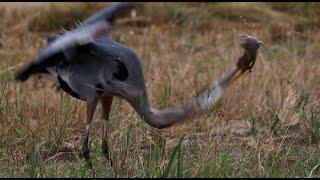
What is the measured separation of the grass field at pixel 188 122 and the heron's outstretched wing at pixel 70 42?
1.64 feet

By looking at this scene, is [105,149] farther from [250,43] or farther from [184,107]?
[250,43]

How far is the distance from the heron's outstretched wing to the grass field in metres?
0.50

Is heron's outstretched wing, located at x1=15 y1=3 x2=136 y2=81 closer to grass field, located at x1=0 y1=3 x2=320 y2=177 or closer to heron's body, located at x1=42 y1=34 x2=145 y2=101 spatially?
heron's body, located at x1=42 y1=34 x2=145 y2=101

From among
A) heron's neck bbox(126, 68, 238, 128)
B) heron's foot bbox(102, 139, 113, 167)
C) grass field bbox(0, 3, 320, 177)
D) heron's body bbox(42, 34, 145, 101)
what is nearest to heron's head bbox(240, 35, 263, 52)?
heron's neck bbox(126, 68, 238, 128)

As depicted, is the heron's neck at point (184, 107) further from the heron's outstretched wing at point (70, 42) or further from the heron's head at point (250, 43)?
the heron's outstretched wing at point (70, 42)

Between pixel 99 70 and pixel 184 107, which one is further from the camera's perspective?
pixel 99 70

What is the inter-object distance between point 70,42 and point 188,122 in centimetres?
92

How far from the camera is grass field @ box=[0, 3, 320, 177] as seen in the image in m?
4.59

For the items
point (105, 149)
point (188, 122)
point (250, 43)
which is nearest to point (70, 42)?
point (105, 149)

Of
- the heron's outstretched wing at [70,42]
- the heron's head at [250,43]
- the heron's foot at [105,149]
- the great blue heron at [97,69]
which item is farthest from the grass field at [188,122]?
the heron's head at [250,43]

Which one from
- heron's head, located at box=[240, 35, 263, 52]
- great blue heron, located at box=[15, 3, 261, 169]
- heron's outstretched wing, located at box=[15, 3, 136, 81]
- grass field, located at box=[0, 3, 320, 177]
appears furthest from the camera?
great blue heron, located at box=[15, 3, 261, 169]

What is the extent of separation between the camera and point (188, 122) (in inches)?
197

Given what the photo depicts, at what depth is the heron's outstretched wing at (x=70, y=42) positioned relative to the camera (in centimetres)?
477

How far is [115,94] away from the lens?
5016 millimetres
